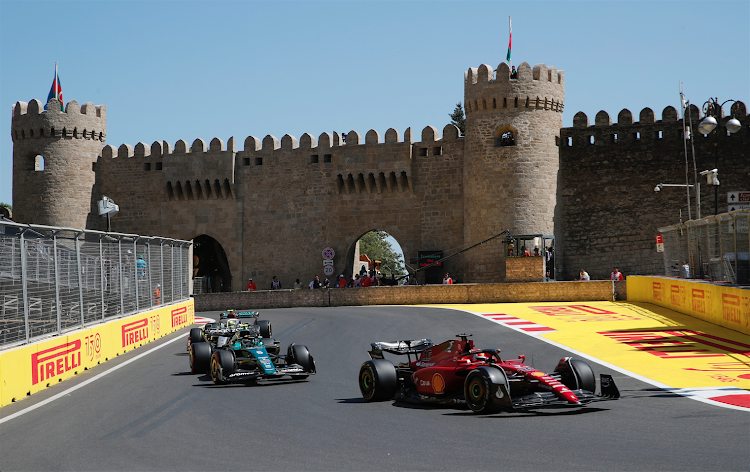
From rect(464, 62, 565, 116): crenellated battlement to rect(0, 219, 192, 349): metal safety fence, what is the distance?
20.5m

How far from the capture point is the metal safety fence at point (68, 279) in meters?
10.7

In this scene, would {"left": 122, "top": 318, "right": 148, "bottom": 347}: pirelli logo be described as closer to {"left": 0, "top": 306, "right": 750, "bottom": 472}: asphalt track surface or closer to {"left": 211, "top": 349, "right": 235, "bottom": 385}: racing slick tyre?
{"left": 0, "top": 306, "right": 750, "bottom": 472}: asphalt track surface

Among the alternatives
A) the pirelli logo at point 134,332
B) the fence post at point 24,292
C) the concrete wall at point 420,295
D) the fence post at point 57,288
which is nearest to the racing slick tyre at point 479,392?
the fence post at point 24,292

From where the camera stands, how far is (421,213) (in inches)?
1549

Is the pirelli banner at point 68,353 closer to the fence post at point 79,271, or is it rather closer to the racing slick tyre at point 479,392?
the fence post at point 79,271

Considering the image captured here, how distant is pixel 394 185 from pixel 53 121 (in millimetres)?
19030

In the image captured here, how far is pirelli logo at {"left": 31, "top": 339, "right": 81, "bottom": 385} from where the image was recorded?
10964 mm

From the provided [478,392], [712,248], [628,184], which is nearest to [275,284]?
[628,184]

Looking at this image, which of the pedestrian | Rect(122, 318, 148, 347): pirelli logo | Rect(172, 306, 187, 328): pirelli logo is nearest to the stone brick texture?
Result: the pedestrian

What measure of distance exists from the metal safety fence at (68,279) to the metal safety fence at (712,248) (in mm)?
12965

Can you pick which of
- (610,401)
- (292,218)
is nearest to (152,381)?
(610,401)

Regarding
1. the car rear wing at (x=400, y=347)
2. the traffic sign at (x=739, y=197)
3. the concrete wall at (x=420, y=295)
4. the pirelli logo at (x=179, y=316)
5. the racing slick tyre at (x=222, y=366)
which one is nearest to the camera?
the car rear wing at (x=400, y=347)

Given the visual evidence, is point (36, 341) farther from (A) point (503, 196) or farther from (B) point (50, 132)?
(B) point (50, 132)

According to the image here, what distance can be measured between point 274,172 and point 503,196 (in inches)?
496
